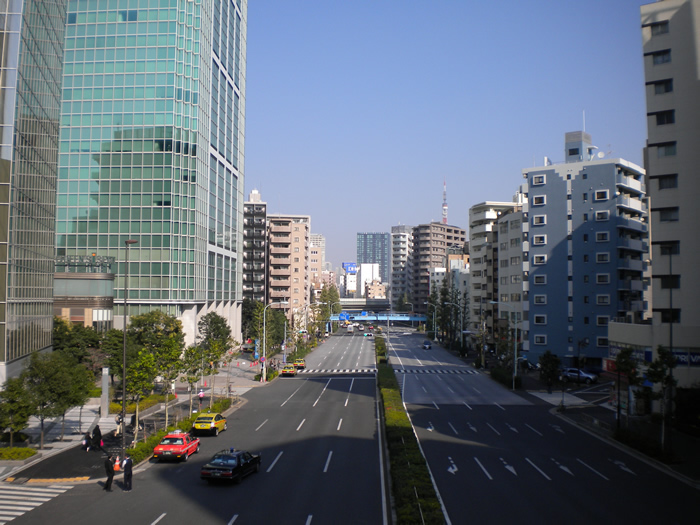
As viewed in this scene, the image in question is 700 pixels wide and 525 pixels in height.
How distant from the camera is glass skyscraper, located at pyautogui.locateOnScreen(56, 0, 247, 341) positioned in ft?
248

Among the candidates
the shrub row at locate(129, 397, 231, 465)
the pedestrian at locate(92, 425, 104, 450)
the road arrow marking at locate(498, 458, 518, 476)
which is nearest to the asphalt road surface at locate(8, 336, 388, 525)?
the shrub row at locate(129, 397, 231, 465)

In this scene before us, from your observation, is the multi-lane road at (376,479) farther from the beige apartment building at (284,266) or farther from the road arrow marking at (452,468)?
the beige apartment building at (284,266)

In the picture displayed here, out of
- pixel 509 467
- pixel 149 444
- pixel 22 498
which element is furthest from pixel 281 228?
pixel 22 498

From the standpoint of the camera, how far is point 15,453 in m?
29.7

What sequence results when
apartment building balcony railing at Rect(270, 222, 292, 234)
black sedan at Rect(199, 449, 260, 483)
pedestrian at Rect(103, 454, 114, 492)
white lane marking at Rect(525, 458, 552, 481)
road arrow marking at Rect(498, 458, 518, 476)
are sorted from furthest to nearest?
apartment building balcony railing at Rect(270, 222, 292, 234) < road arrow marking at Rect(498, 458, 518, 476) < white lane marking at Rect(525, 458, 552, 481) < black sedan at Rect(199, 449, 260, 483) < pedestrian at Rect(103, 454, 114, 492)

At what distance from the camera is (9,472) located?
2830 cm

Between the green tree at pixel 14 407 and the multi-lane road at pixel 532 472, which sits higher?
the green tree at pixel 14 407

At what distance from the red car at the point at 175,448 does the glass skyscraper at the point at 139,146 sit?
1800 inches

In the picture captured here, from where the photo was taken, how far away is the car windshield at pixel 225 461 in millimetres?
25625

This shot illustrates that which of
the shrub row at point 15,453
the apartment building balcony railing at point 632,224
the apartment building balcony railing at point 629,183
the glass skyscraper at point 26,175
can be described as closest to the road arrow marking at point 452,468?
the shrub row at point 15,453

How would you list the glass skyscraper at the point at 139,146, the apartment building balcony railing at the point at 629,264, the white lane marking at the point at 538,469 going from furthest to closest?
the apartment building balcony railing at the point at 629,264 → the glass skyscraper at the point at 139,146 → the white lane marking at the point at 538,469

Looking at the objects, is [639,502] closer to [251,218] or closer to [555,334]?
[555,334]

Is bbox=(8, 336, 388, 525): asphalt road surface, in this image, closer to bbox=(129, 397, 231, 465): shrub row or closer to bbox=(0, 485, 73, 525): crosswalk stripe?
bbox=(0, 485, 73, 525): crosswalk stripe

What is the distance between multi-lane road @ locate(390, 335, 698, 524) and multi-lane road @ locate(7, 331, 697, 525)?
7 centimetres
